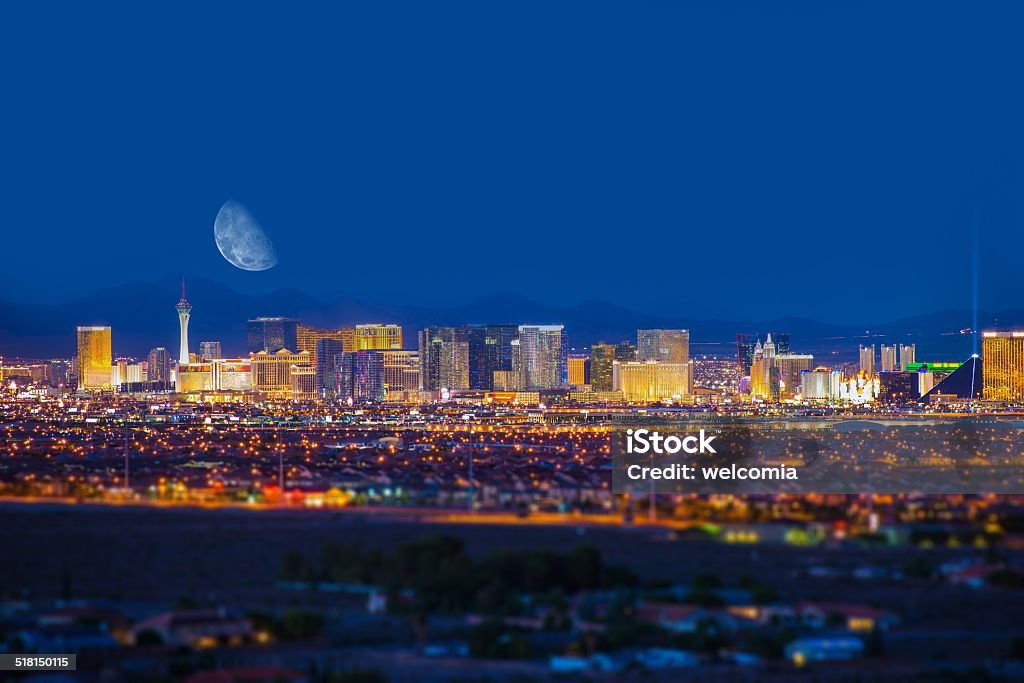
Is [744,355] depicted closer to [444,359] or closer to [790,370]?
[790,370]

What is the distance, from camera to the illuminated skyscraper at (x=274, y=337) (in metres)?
196

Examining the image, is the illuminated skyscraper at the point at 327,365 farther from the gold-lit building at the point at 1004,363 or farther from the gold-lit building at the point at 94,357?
the gold-lit building at the point at 1004,363

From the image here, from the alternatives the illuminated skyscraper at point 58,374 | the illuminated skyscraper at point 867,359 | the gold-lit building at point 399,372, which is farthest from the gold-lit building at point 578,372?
the illuminated skyscraper at point 58,374

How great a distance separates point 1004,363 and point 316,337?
2452 inches

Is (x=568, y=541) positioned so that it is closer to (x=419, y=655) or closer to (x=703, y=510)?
(x=703, y=510)

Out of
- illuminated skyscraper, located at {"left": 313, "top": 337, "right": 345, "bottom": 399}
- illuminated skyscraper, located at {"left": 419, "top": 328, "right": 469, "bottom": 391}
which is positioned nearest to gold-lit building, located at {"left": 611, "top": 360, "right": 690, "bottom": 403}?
illuminated skyscraper, located at {"left": 419, "top": 328, "right": 469, "bottom": 391}

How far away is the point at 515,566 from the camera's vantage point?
30406mm

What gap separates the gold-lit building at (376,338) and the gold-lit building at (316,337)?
0.75 meters

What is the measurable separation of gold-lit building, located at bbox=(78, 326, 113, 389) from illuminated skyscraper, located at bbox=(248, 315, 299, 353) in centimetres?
1492

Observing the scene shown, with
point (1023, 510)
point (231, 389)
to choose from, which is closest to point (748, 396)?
point (231, 389)

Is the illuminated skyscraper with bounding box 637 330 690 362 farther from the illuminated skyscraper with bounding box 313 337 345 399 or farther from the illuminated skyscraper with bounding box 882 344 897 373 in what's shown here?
the illuminated skyscraper with bounding box 313 337 345 399

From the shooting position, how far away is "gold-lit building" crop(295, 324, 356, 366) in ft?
607

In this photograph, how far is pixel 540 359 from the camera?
17300 centimetres

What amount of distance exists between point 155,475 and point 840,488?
20175 millimetres
